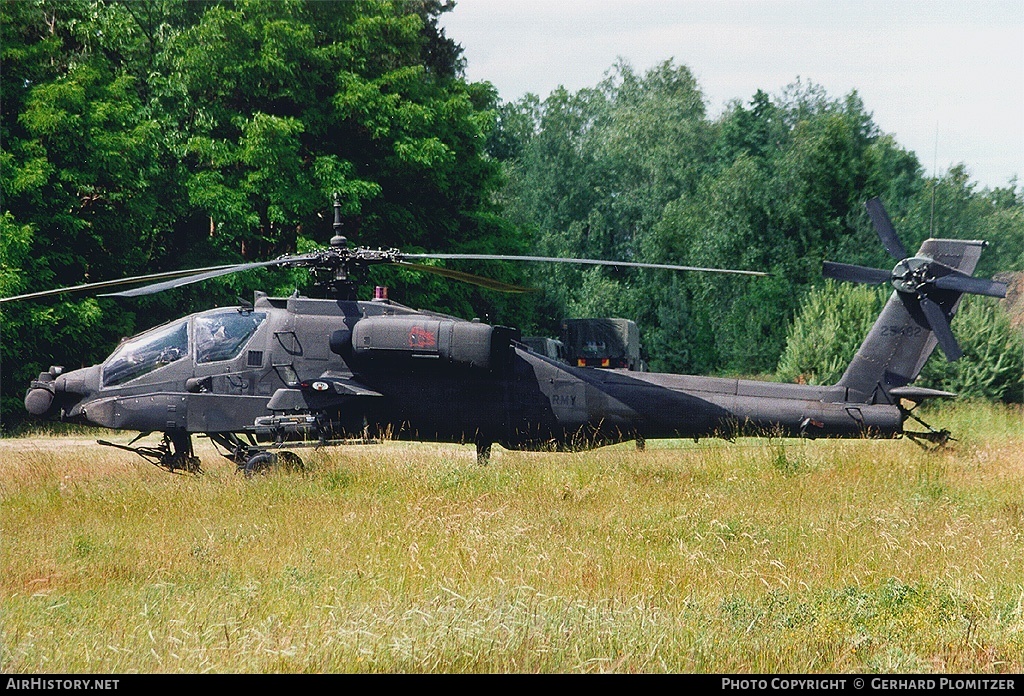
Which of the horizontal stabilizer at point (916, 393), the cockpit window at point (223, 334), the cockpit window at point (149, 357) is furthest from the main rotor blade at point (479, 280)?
the horizontal stabilizer at point (916, 393)

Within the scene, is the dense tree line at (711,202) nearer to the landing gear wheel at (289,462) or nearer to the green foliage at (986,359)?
the green foliage at (986,359)

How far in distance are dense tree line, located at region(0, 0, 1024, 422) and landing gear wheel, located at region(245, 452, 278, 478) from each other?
12.9m

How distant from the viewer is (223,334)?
1278 cm

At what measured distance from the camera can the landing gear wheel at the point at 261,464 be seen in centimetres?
1228

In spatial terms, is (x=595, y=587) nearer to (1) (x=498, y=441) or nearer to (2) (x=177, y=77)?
(1) (x=498, y=441)

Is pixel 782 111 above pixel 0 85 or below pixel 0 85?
above

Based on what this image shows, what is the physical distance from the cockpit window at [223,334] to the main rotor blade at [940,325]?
875cm

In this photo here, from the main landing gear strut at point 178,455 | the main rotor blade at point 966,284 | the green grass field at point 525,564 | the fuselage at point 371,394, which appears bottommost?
the main landing gear strut at point 178,455

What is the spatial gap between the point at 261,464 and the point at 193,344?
184 centimetres

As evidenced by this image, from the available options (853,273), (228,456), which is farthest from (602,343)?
(228,456)

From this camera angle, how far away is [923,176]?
5106cm

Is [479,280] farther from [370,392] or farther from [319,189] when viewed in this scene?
[319,189]
